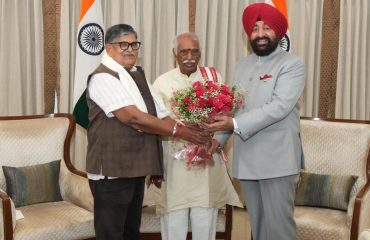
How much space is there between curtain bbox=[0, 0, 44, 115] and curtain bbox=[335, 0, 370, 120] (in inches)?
107

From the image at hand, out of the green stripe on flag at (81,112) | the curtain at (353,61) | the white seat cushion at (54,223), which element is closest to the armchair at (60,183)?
the white seat cushion at (54,223)

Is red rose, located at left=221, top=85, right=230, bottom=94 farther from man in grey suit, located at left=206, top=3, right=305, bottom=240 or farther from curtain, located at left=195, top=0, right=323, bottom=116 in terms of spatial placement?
curtain, located at left=195, top=0, right=323, bottom=116

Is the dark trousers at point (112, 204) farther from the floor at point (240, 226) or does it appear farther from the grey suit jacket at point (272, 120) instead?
the floor at point (240, 226)

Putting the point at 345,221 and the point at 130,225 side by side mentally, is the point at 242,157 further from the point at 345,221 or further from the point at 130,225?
the point at 345,221

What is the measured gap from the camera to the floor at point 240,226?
430 centimetres

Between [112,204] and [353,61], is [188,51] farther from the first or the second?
[353,61]

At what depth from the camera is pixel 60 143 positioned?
149 inches

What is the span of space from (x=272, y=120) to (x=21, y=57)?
96.4 inches

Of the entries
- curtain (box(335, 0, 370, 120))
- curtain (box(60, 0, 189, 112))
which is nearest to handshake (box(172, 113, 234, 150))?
→ curtain (box(60, 0, 189, 112))

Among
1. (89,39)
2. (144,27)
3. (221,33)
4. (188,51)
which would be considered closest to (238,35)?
(221,33)

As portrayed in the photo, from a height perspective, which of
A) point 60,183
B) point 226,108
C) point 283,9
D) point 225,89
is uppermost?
point 283,9

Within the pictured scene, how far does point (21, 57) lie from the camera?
4.23m

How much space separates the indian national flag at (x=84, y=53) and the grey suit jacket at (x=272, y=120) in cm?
172

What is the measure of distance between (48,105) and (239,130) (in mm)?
2227
